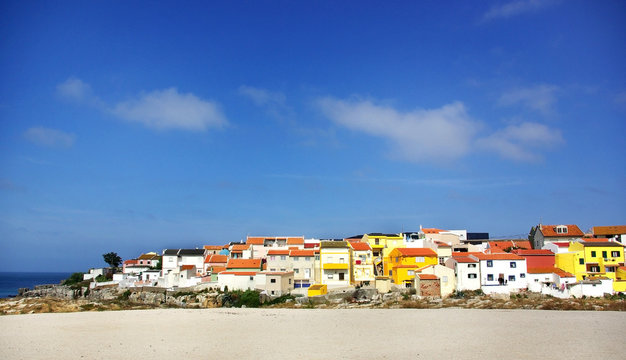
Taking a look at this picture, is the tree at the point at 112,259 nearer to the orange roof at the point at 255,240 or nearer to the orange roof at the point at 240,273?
the orange roof at the point at 255,240

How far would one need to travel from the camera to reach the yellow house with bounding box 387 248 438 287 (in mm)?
42594

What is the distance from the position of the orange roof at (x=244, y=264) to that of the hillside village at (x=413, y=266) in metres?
0.10

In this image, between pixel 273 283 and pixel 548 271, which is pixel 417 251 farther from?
pixel 273 283

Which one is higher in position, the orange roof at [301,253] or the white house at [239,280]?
the orange roof at [301,253]

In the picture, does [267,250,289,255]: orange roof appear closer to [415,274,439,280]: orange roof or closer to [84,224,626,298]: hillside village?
[84,224,626,298]: hillside village

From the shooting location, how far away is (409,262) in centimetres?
4309

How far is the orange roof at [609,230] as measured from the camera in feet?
158

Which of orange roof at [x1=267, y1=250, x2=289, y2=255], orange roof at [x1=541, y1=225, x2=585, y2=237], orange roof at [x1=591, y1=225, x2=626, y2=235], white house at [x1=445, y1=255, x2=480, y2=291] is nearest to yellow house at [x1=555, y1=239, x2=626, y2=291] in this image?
orange roof at [x1=541, y1=225, x2=585, y2=237]

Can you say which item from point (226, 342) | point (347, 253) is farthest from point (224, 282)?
point (226, 342)

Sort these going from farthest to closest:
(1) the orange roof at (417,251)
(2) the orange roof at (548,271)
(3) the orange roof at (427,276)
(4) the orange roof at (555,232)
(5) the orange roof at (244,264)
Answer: (4) the orange roof at (555,232) < (5) the orange roof at (244,264) < (1) the orange roof at (417,251) < (3) the orange roof at (427,276) < (2) the orange roof at (548,271)

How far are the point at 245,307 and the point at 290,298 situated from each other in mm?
3977

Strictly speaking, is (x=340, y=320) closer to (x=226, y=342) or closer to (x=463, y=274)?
(x=226, y=342)

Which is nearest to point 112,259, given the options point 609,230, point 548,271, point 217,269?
point 217,269

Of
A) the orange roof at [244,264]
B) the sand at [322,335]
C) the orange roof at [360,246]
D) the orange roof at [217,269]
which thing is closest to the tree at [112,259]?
the orange roof at [217,269]
